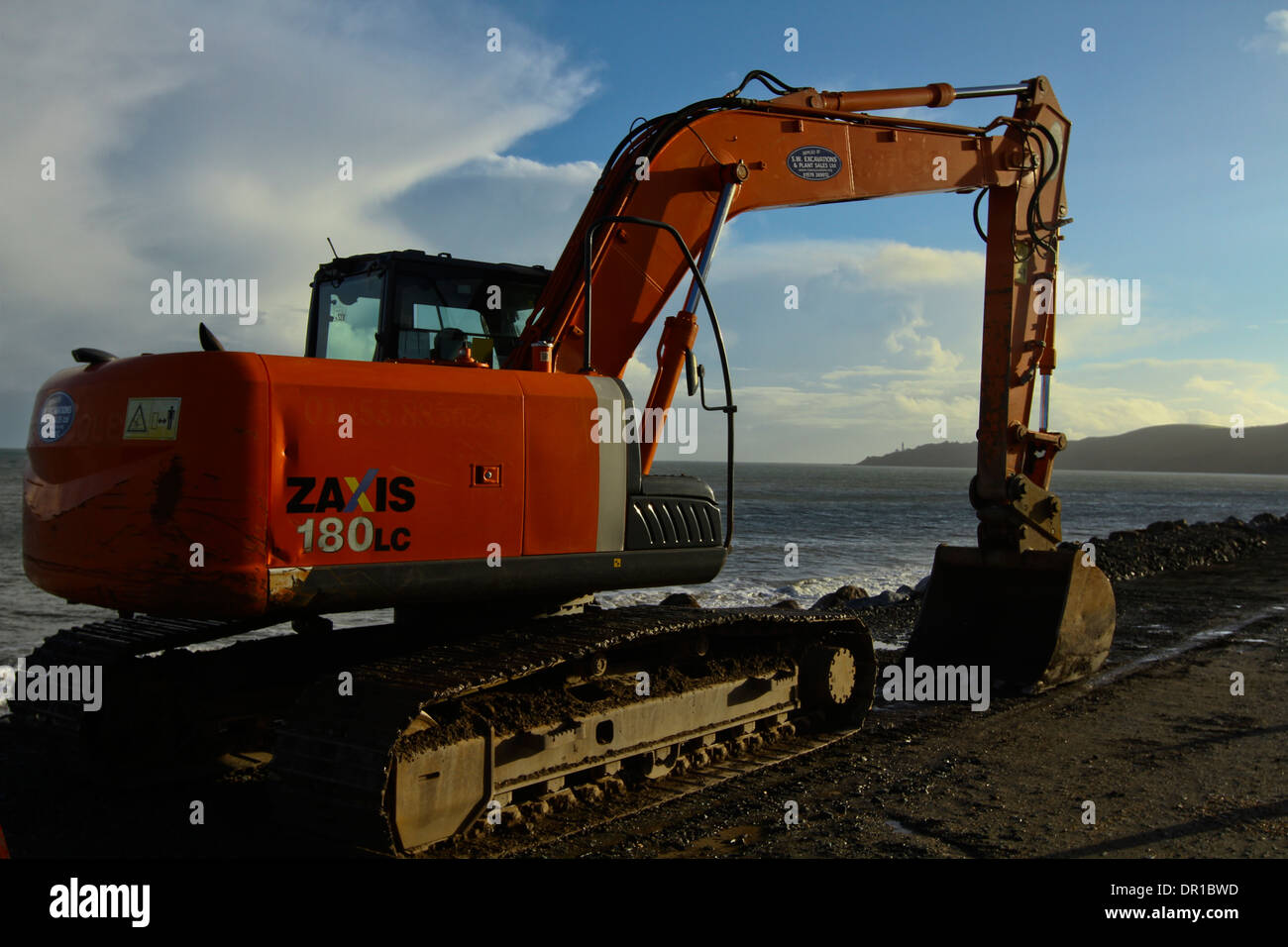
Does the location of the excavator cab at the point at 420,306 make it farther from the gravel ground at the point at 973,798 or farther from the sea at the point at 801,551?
the sea at the point at 801,551

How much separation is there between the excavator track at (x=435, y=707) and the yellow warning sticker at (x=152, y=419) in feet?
4.22

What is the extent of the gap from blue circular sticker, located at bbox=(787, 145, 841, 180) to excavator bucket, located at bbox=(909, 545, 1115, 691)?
3.18 meters

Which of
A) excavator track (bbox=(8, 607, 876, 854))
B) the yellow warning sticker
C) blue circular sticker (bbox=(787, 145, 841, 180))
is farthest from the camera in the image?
blue circular sticker (bbox=(787, 145, 841, 180))

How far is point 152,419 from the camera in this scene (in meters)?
4.39

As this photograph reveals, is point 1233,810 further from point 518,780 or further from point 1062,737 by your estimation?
point 518,780

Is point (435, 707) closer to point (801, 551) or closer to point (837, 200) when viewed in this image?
point (837, 200)

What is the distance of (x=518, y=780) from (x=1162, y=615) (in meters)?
11.1

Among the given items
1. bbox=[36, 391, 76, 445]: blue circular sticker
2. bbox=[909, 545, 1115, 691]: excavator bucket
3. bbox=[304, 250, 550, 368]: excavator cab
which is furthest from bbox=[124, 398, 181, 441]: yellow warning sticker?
bbox=[909, 545, 1115, 691]: excavator bucket

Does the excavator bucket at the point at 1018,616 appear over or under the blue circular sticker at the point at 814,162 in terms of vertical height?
under

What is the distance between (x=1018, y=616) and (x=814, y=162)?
4.04 m

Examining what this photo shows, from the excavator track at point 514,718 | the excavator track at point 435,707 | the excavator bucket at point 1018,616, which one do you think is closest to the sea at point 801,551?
the excavator bucket at point 1018,616

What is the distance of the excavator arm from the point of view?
21.0ft

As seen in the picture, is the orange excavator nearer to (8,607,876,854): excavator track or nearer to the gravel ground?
(8,607,876,854): excavator track

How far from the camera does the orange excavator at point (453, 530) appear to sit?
436 centimetres
